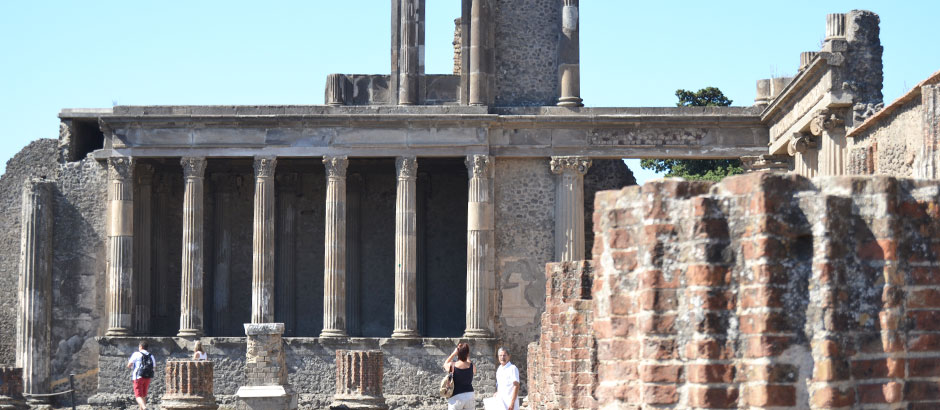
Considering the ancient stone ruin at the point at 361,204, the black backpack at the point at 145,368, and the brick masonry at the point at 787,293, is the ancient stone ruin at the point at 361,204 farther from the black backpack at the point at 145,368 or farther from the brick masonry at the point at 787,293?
the brick masonry at the point at 787,293

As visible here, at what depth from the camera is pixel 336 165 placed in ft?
105

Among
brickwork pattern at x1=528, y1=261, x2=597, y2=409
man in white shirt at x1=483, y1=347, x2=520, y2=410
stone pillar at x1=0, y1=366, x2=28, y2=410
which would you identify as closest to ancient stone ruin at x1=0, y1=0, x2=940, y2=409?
stone pillar at x1=0, y1=366, x2=28, y2=410

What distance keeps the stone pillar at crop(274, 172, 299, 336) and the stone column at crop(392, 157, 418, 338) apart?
4.27 meters

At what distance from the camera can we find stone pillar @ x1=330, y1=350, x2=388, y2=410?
2634cm

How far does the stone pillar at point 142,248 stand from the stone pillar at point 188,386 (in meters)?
6.91

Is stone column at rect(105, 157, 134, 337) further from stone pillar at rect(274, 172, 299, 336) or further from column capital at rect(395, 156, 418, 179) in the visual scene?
column capital at rect(395, 156, 418, 179)

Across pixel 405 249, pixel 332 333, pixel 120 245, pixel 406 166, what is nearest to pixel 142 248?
pixel 120 245

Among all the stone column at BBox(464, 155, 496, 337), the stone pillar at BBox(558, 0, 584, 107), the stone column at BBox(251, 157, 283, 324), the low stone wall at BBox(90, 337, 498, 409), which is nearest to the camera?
the low stone wall at BBox(90, 337, 498, 409)

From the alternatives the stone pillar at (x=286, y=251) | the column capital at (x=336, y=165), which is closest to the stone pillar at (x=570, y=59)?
the column capital at (x=336, y=165)

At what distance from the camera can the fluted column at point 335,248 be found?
31.9 meters

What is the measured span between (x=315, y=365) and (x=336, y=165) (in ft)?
13.5

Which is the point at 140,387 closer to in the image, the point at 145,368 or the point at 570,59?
the point at 145,368

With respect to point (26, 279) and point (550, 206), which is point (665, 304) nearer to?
point (550, 206)

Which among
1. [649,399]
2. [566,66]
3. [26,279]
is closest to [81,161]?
[26,279]
